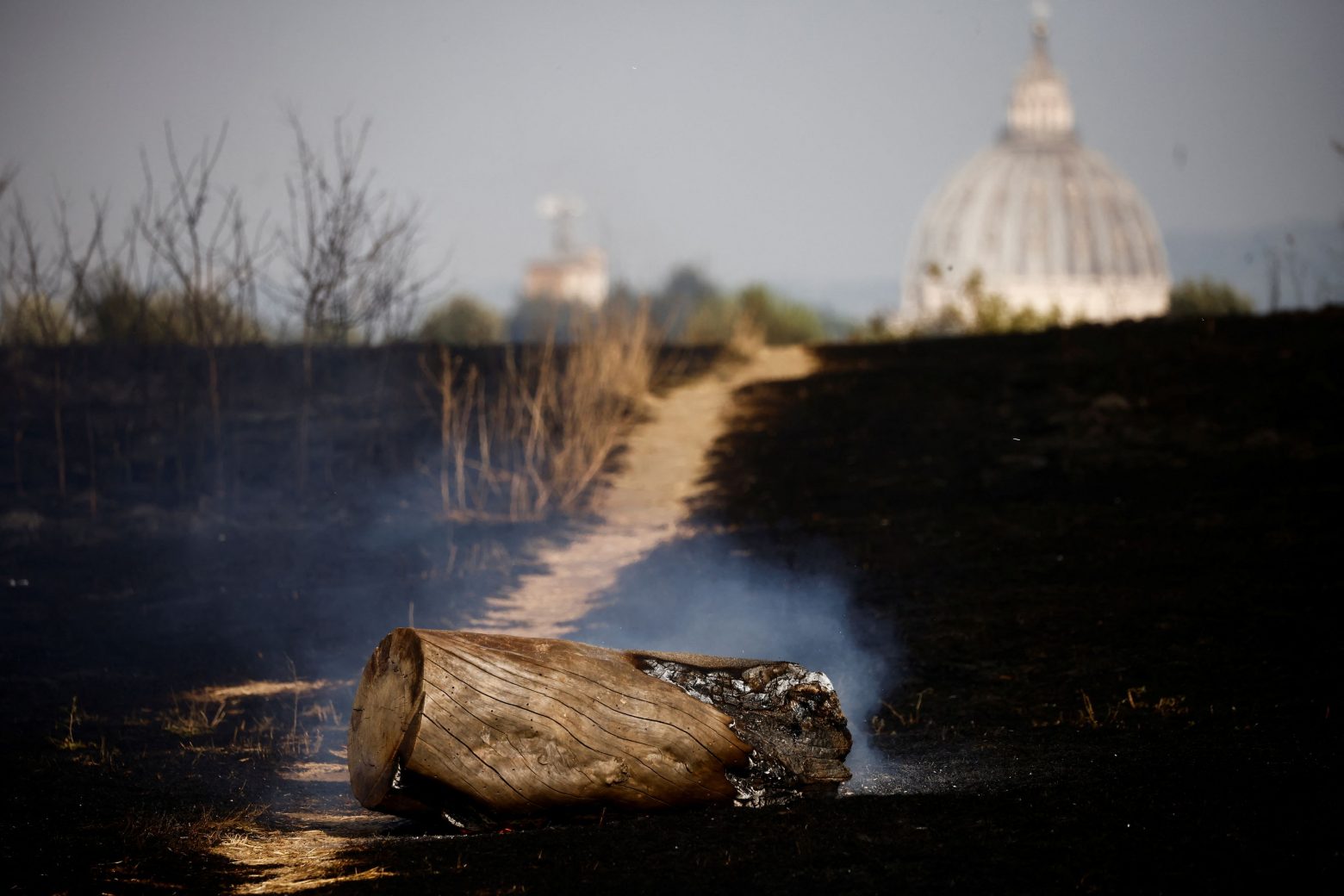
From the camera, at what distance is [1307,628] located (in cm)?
715

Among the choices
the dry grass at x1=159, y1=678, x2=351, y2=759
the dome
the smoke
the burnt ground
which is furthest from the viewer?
the dome

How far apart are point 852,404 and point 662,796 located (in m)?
12.1

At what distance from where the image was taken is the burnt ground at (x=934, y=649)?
4.30 metres

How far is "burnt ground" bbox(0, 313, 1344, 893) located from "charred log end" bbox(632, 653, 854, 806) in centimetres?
27

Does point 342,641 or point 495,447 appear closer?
point 342,641

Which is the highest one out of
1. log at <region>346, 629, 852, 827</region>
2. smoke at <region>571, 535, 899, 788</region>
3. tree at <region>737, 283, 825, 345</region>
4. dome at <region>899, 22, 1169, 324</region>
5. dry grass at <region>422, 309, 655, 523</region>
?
dome at <region>899, 22, 1169, 324</region>

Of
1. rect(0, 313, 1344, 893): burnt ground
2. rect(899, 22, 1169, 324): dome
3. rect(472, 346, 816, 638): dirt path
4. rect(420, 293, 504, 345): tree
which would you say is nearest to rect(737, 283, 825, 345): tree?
rect(420, 293, 504, 345): tree

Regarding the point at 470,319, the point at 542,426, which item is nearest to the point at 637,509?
the point at 542,426

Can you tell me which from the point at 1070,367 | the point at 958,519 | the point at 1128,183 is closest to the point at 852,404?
the point at 1070,367

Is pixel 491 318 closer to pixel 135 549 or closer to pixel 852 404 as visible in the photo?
pixel 852 404

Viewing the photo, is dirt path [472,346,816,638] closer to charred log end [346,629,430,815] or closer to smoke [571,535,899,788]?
smoke [571,535,899,788]

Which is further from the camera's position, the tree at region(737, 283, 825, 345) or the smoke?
the tree at region(737, 283, 825, 345)

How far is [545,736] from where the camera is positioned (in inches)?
188

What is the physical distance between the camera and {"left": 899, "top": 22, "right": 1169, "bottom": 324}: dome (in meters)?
83.9
